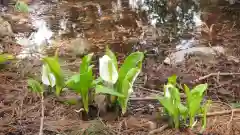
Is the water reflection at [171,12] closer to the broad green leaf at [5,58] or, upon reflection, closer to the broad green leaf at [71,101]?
the broad green leaf at [5,58]

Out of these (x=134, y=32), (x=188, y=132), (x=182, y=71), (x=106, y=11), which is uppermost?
(x=106, y=11)

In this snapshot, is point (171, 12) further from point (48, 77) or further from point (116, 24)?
point (48, 77)

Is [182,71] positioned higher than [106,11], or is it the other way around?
[106,11]

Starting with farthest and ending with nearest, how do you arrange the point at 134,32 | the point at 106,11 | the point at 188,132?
the point at 106,11 → the point at 134,32 → the point at 188,132

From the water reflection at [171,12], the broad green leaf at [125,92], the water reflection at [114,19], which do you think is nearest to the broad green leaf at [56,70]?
the broad green leaf at [125,92]

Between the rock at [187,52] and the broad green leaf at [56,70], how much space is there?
1188 mm

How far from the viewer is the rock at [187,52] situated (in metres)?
3.37

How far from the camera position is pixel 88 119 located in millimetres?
2395

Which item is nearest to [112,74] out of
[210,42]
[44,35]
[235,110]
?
[235,110]

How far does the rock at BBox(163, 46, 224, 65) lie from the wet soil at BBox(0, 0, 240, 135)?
74mm

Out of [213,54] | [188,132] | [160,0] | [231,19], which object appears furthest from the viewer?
[160,0]

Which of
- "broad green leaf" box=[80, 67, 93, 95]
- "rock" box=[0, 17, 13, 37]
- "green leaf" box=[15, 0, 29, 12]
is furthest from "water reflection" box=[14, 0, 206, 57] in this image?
"broad green leaf" box=[80, 67, 93, 95]

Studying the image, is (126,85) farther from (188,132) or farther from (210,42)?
(210,42)

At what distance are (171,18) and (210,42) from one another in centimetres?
99
